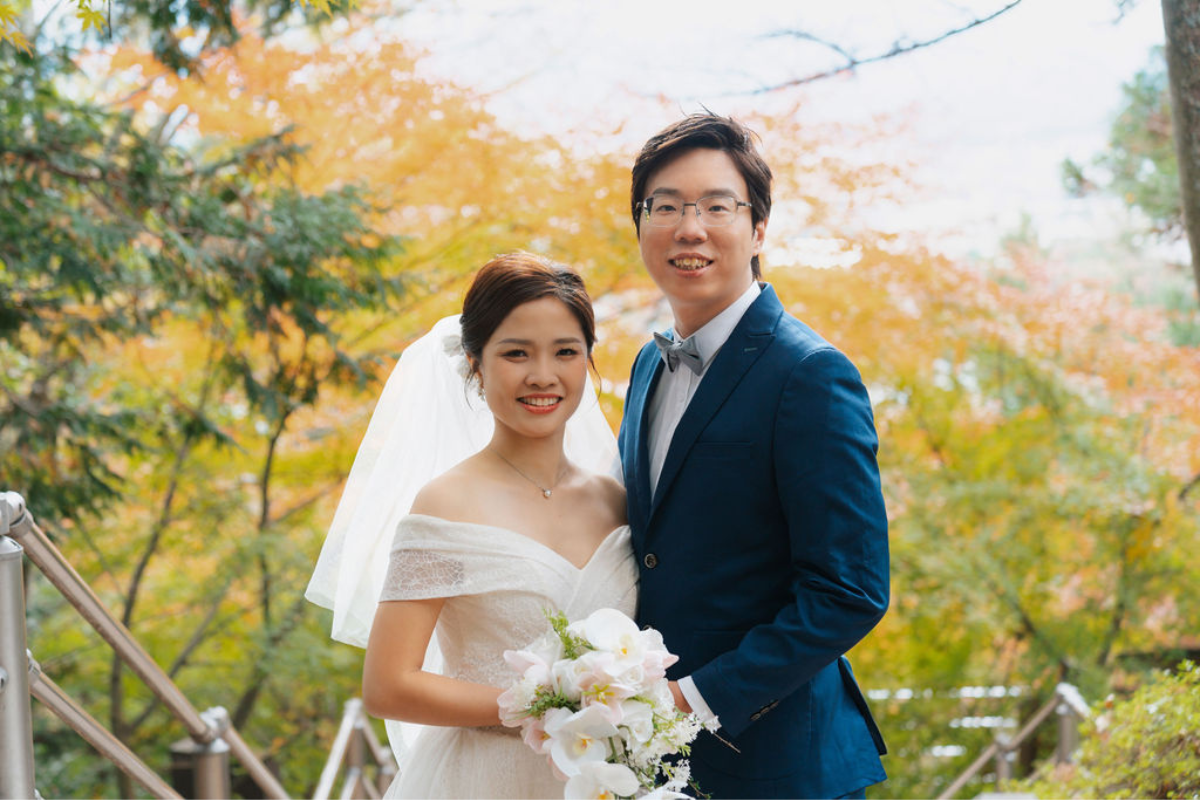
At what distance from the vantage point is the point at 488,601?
7.18 ft

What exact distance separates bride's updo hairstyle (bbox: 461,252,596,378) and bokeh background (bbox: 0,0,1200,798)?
223 cm

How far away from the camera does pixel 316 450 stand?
6844mm

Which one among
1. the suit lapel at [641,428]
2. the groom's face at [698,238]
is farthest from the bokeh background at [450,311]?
the groom's face at [698,238]

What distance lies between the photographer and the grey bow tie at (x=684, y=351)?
241 cm

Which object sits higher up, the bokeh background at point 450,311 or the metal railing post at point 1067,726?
the bokeh background at point 450,311

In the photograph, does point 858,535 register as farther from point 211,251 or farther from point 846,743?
point 211,251

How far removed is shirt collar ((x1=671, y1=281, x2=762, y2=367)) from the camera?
2.42 meters

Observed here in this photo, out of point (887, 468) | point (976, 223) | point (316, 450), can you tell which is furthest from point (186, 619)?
point (976, 223)

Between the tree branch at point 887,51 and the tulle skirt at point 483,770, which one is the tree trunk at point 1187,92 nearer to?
the tree branch at point 887,51

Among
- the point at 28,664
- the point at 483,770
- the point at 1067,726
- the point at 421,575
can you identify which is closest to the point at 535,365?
the point at 421,575

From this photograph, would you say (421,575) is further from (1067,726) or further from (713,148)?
(1067,726)

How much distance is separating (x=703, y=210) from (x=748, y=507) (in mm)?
657

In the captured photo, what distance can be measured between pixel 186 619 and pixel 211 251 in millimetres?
3093

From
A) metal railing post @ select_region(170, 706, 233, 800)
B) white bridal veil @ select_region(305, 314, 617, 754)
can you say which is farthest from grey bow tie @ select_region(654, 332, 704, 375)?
metal railing post @ select_region(170, 706, 233, 800)
